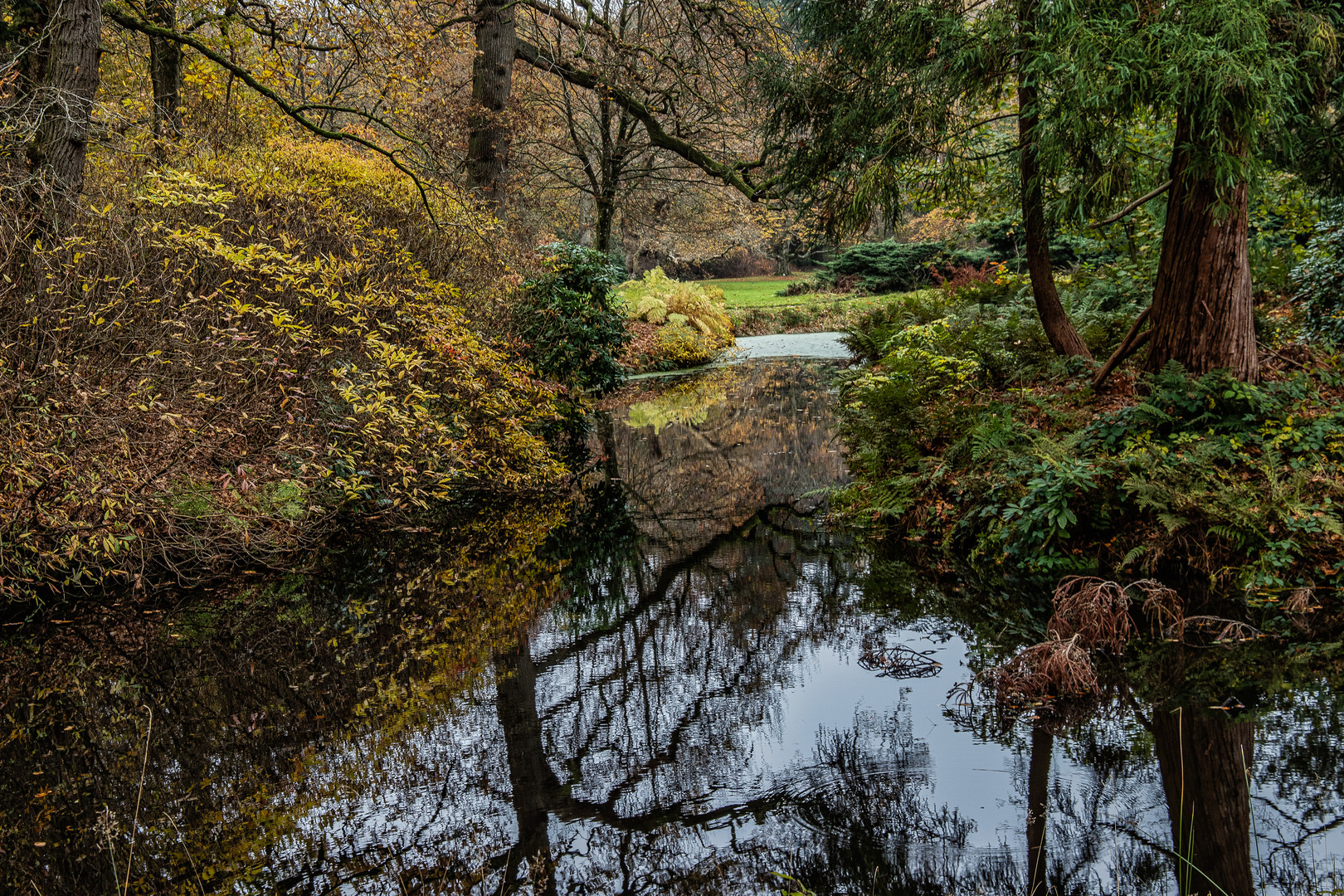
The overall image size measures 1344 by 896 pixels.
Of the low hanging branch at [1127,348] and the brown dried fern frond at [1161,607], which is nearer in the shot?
the brown dried fern frond at [1161,607]

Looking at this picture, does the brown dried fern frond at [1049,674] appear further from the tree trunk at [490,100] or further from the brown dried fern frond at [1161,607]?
the tree trunk at [490,100]

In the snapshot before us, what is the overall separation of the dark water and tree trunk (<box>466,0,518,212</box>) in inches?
283

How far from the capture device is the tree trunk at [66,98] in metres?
6.14

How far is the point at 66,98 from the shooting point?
6348mm

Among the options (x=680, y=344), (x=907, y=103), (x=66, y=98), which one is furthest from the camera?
(x=680, y=344)

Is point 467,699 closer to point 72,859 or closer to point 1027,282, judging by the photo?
point 72,859

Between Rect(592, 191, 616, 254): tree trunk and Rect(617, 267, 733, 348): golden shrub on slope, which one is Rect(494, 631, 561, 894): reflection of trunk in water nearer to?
Rect(592, 191, 616, 254): tree trunk

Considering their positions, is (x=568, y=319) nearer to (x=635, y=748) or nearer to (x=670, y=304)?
(x=635, y=748)

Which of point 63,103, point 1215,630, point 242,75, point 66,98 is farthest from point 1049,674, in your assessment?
point 242,75

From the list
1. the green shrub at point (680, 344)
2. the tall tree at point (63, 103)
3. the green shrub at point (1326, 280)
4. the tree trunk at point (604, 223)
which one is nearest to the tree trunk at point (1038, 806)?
the green shrub at point (1326, 280)

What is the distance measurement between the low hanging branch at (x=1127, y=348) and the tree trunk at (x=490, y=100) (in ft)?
25.7

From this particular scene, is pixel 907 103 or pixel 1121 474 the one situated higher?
pixel 907 103

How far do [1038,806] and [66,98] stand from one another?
740 centimetres

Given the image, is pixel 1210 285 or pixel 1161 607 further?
pixel 1210 285
